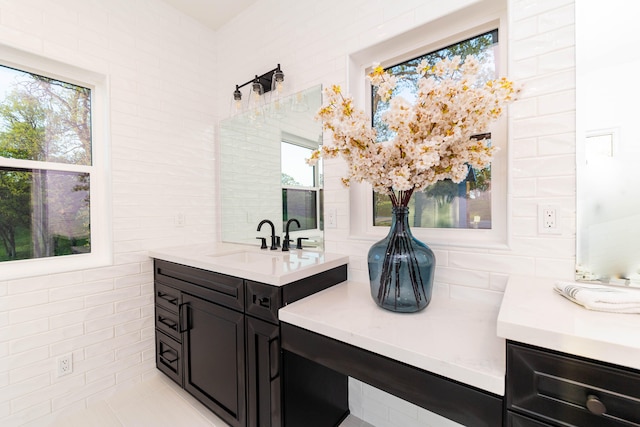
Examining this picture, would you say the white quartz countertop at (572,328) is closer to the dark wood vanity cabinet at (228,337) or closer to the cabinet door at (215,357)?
the dark wood vanity cabinet at (228,337)

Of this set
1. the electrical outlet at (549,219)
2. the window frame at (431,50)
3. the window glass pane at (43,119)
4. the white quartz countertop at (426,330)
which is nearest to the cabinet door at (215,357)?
the white quartz countertop at (426,330)

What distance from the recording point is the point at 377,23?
155 centimetres

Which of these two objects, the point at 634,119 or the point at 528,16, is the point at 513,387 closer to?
the point at 634,119

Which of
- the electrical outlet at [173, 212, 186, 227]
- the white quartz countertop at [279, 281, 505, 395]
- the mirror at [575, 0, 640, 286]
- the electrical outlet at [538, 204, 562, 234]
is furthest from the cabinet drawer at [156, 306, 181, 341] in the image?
the mirror at [575, 0, 640, 286]

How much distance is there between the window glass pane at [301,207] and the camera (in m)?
1.87

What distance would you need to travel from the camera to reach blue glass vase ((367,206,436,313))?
1.11 meters

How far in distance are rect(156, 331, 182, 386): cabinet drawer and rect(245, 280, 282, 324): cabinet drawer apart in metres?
0.86

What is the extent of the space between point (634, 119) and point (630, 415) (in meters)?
0.98

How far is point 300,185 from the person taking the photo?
1969 mm

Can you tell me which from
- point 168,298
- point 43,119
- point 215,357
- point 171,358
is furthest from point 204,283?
point 43,119

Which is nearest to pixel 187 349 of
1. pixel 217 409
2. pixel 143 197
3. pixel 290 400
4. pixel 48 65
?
pixel 217 409

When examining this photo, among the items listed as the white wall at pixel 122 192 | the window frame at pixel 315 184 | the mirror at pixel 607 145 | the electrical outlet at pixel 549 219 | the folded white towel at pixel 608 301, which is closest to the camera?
the folded white towel at pixel 608 301

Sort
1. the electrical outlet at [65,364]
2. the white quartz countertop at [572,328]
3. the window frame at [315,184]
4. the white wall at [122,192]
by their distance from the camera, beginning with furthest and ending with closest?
the window frame at [315,184] < the electrical outlet at [65,364] < the white wall at [122,192] < the white quartz countertop at [572,328]

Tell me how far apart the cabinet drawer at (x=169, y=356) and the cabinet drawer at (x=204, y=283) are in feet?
1.33
